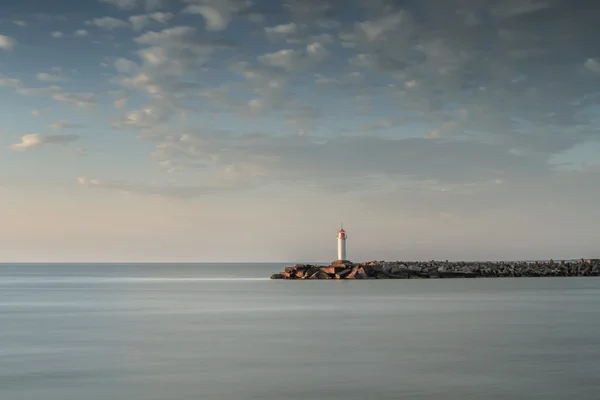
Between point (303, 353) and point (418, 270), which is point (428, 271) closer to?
point (418, 270)

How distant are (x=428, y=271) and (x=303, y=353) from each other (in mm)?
60713

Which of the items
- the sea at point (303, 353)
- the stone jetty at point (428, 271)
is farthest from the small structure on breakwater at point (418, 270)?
the sea at point (303, 353)

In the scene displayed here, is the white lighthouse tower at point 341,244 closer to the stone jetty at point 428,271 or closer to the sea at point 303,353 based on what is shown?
the stone jetty at point 428,271

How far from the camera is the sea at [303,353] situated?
13523mm

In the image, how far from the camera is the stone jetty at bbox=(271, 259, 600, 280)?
73.8 meters

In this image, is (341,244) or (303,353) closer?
(303,353)

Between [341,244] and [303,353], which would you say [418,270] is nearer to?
[341,244]

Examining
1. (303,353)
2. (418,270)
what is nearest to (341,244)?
(418,270)

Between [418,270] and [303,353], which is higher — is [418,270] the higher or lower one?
the higher one

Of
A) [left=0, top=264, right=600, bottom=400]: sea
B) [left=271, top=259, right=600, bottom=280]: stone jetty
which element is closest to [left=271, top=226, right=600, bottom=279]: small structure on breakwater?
[left=271, top=259, right=600, bottom=280]: stone jetty

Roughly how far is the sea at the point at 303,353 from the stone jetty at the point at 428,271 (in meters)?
39.1

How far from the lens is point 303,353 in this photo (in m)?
18.6

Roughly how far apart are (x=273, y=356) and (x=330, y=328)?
7.29m

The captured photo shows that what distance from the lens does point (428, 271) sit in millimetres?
77750
